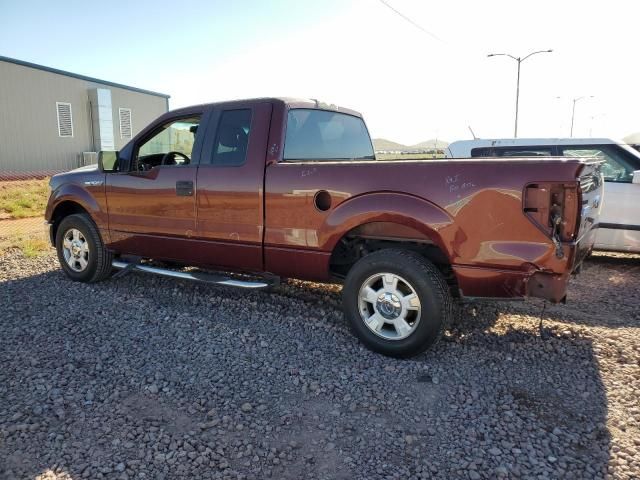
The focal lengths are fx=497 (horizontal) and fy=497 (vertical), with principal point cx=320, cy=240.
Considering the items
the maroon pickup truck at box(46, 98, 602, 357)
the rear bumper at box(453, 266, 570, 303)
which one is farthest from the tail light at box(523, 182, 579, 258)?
the rear bumper at box(453, 266, 570, 303)

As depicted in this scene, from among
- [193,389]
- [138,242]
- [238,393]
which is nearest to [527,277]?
[238,393]

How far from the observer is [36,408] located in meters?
3.04

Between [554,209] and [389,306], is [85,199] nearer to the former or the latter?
[389,306]

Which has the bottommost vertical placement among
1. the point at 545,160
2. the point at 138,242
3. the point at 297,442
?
the point at 297,442

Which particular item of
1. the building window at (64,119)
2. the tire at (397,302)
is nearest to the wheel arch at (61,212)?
the tire at (397,302)

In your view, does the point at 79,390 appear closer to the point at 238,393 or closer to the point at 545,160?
the point at 238,393

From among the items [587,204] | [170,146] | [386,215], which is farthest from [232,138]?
[587,204]

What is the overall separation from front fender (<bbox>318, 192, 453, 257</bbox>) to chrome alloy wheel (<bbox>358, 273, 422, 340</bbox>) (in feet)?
1.35

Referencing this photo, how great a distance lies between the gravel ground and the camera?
2578 millimetres

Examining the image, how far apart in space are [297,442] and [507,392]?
147 cm

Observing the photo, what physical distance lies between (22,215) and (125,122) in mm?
17040

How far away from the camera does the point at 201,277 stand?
4.91 metres

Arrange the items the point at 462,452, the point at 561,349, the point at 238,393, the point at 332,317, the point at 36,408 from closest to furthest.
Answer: the point at 462,452 < the point at 36,408 < the point at 238,393 < the point at 561,349 < the point at 332,317

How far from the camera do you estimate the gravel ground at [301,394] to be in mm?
2578
